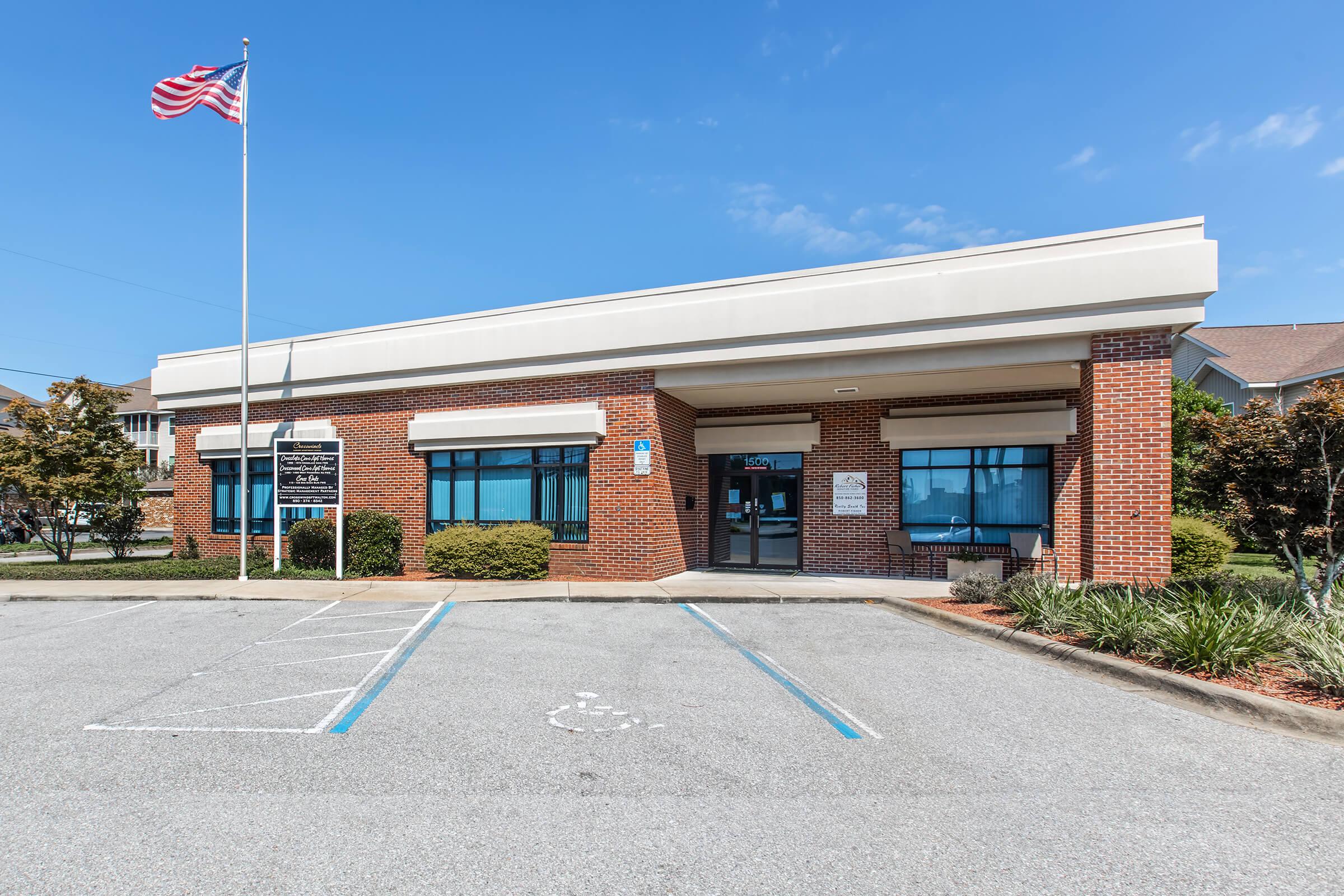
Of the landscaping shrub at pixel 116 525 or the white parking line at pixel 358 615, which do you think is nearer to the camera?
the white parking line at pixel 358 615

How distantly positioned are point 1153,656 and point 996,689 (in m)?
1.75

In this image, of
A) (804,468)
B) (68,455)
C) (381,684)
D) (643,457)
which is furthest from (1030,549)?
(68,455)

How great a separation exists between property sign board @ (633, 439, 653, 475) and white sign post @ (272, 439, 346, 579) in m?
6.13

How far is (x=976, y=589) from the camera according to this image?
36.6ft

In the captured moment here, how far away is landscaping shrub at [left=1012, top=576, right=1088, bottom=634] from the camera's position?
866 cm

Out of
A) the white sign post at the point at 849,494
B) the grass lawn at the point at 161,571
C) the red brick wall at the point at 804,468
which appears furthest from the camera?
the white sign post at the point at 849,494

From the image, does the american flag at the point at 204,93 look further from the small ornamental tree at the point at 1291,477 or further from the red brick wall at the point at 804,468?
the small ornamental tree at the point at 1291,477

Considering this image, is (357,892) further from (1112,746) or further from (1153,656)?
(1153,656)

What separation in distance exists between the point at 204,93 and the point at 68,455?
8597 millimetres

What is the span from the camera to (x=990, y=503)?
49.9 ft

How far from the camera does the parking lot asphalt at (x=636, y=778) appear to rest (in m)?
3.67

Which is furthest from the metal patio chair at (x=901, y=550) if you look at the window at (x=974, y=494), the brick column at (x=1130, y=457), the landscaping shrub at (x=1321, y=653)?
the landscaping shrub at (x=1321, y=653)

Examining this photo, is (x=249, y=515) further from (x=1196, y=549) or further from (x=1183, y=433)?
(x=1183, y=433)

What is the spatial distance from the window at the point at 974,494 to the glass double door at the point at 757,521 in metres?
2.38
